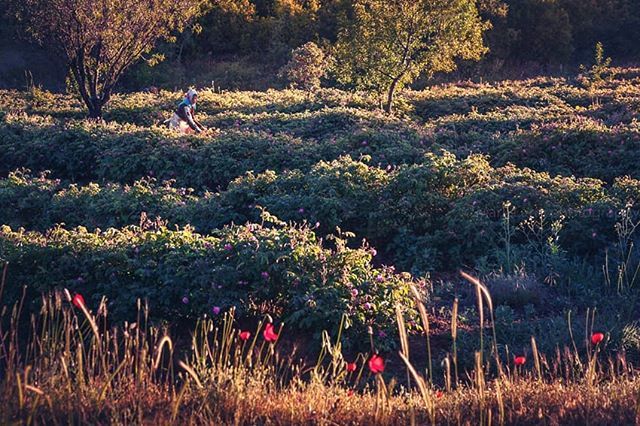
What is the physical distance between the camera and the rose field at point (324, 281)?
377 cm

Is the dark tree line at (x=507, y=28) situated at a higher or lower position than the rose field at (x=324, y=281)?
higher

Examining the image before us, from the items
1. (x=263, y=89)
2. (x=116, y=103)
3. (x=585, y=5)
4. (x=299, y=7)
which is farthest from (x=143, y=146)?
(x=585, y=5)

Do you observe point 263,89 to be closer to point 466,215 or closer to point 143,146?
point 143,146

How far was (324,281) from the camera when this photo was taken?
5.48 meters

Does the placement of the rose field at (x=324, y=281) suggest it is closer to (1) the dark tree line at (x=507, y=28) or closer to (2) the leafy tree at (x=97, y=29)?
(2) the leafy tree at (x=97, y=29)

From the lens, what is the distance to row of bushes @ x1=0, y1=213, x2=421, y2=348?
536 cm

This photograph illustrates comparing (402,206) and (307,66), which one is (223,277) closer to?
(402,206)

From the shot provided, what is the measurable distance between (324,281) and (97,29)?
13.4 meters

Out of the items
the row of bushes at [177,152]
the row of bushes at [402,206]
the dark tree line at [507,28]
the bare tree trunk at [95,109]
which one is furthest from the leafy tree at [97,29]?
the dark tree line at [507,28]

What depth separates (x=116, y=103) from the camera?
20422 millimetres

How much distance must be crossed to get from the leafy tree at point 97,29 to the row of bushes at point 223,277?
1209 cm

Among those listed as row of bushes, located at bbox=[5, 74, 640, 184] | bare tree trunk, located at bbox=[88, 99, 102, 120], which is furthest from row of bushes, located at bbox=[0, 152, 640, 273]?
bare tree trunk, located at bbox=[88, 99, 102, 120]

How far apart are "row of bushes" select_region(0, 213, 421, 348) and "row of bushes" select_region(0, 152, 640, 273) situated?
1.75 metres

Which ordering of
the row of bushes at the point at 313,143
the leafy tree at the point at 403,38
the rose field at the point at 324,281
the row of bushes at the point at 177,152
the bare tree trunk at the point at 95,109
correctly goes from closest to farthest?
the rose field at the point at 324,281
the row of bushes at the point at 313,143
the row of bushes at the point at 177,152
the leafy tree at the point at 403,38
the bare tree trunk at the point at 95,109
